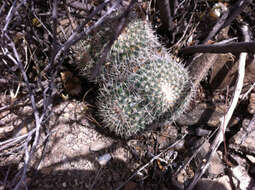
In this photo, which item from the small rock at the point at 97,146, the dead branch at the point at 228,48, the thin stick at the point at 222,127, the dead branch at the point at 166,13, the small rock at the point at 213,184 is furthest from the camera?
the dead branch at the point at 166,13

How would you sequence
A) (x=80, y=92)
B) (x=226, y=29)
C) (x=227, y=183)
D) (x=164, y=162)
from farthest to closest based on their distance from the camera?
(x=226, y=29) → (x=80, y=92) → (x=164, y=162) → (x=227, y=183)

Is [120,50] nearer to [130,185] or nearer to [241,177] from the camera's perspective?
[130,185]

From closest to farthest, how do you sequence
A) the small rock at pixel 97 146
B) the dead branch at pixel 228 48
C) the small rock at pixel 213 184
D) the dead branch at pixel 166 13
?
the dead branch at pixel 228 48 < the small rock at pixel 213 184 < the small rock at pixel 97 146 < the dead branch at pixel 166 13

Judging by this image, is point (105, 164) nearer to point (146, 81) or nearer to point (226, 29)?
point (146, 81)

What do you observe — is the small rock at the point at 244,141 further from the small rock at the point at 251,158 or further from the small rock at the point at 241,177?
the small rock at the point at 241,177

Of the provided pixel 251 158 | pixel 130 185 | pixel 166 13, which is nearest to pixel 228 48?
pixel 166 13

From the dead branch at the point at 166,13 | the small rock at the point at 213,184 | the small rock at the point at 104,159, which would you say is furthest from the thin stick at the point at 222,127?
the dead branch at the point at 166,13

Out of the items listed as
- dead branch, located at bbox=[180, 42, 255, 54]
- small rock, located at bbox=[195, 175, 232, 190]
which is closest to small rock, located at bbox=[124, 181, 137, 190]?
small rock, located at bbox=[195, 175, 232, 190]

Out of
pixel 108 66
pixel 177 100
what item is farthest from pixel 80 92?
pixel 177 100
